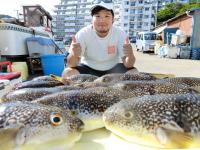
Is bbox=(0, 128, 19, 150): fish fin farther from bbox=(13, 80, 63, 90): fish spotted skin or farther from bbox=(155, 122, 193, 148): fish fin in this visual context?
bbox=(13, 80, 63, 90): fish spotted skin

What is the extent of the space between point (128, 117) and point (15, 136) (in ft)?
1.54

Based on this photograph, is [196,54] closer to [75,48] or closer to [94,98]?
[75,48]

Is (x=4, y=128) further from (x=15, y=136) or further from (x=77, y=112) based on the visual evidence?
(x=77, y=112)

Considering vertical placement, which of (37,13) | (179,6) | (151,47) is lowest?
(151,47)

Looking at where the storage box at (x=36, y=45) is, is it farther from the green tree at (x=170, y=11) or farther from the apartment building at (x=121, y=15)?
the apartment building at (x=121, y=15)

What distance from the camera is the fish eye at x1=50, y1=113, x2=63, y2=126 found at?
113cm

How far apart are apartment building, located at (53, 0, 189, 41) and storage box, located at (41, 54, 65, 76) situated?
6450cm

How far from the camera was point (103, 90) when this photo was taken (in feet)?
5.23

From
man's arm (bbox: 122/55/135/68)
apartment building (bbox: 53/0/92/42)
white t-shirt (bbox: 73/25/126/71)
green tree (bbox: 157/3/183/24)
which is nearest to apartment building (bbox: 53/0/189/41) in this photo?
apartment building (bbox: 53/0/92/42)

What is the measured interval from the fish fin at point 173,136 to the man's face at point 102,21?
2.42 metres

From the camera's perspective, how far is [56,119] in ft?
3.78

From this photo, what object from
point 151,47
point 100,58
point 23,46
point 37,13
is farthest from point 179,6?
point 100,58

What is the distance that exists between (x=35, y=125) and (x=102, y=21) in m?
2.52

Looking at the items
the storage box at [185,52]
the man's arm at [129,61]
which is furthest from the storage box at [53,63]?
the storage box at [185,52]
